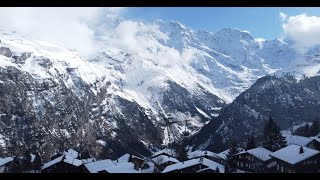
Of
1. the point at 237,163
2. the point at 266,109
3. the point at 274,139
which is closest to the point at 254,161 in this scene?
the point at 237,163

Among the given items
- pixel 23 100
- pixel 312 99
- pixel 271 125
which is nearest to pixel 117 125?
pixel 23 100

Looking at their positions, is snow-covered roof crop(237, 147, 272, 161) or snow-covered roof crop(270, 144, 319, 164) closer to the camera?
snow-covered roof crop(270, 144, 319, 164)

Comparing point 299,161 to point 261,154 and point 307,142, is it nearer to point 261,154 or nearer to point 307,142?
point 261,154

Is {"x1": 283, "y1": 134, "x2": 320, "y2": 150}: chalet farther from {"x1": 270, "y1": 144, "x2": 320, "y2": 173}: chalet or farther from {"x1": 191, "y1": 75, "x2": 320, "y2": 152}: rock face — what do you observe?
{"x1": 191, "y1": 75, "x2": 320, "y2": 152}: rock face

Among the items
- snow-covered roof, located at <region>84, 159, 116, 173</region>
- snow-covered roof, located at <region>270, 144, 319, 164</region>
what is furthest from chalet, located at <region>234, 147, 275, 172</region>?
snow-covered roof, located at <region>84, 159, 116, 173</region>

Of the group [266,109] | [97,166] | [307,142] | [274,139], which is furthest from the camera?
[266,109]
